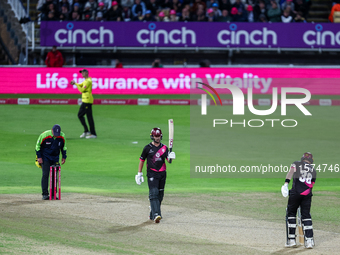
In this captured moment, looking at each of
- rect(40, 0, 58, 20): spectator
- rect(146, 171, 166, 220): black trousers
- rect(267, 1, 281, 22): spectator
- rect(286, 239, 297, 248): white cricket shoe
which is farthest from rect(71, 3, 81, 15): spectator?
rect(286, 239, 297, 248): white cricket shoe

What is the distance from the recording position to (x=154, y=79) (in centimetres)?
2933

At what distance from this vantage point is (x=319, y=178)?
18984mm

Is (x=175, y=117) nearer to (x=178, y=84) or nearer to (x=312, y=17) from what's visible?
(x=178, y=84)

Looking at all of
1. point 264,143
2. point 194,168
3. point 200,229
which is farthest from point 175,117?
point 200,229

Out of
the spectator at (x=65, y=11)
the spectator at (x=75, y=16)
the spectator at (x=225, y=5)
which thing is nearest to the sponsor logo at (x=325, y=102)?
the spectator at (x=225, y=5)

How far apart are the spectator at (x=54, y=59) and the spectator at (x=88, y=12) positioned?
336 cm

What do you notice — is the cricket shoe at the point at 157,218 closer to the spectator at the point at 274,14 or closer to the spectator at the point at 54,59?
the spectator at the point at 54,59

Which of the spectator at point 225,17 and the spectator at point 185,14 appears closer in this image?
the spectator at point 185,14

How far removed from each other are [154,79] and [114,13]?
Answer: 16.7ft

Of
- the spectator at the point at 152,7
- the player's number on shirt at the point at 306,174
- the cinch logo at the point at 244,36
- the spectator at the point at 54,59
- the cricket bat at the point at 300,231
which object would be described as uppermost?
the spectator at the point at 152,7

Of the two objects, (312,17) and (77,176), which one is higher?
(312,17)

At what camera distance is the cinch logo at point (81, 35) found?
3122 centimetres

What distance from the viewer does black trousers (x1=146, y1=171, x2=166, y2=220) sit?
1259 centimetres

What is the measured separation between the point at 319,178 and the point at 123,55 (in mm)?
16249
